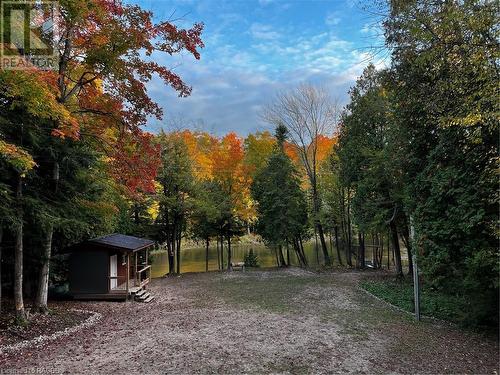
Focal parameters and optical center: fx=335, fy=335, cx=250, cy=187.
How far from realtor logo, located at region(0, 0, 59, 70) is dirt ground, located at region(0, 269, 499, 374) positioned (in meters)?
6.27

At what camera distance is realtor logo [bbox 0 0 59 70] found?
6.93 meters

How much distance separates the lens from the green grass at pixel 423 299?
1062 cm

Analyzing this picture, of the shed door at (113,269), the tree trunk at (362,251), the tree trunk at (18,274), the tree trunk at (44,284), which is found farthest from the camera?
the tree trunk at (362,251)

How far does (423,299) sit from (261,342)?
852 cm

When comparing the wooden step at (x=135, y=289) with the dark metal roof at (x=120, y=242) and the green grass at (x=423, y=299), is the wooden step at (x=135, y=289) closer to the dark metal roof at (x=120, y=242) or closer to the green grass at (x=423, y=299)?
the dark metal roof at (x=120, y=242)

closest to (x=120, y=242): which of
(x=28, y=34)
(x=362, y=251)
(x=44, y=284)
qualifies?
(x=44, y=284)

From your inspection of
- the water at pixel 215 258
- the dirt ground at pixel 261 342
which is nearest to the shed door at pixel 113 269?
the dirt ground at pixel 261 342

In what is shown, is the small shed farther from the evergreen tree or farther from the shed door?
the evergreen tree

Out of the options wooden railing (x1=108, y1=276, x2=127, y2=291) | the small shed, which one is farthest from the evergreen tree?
the small shed

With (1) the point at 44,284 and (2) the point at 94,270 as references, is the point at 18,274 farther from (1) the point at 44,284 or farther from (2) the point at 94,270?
(2) the point at 94,270

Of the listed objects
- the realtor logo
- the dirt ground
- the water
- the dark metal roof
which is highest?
the realtor logo

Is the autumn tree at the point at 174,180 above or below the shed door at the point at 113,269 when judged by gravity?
above

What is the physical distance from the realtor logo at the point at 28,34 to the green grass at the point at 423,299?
13.0 m

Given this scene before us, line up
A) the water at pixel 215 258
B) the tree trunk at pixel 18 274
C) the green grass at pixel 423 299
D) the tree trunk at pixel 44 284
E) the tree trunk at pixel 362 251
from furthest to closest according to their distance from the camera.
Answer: the water at pixel 215 258, the tree trunk at pixel 362 251, the green grass at pixel 423 299, the tree trunk at pixel 44 284, the tree trunk at pixel 18 274
